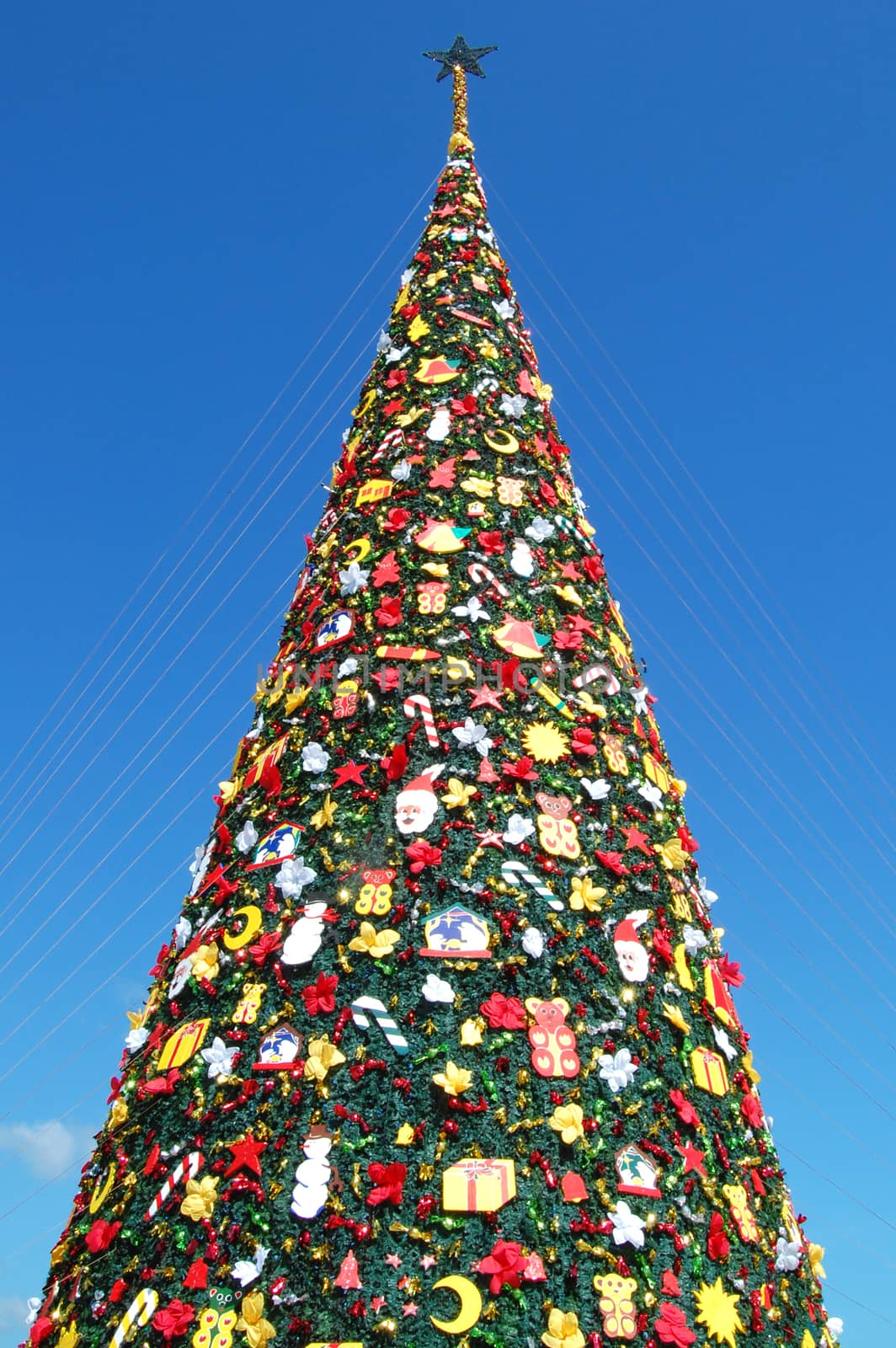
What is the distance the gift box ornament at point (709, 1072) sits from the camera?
4.77 metres

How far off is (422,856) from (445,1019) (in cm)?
71

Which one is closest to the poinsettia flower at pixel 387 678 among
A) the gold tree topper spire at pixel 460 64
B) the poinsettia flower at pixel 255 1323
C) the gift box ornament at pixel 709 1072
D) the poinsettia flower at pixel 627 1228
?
the gift box ornament at pixel 709 1072

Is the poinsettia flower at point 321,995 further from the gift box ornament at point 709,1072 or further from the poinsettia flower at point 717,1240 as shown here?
the poinsettia flower at point 717,1240

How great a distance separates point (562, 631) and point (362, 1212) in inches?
118

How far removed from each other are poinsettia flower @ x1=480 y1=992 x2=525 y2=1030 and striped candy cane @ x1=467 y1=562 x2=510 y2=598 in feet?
7.16

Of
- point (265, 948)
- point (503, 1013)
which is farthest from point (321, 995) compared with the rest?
point (503, 1013)

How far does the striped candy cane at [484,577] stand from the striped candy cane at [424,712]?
2.57 feet

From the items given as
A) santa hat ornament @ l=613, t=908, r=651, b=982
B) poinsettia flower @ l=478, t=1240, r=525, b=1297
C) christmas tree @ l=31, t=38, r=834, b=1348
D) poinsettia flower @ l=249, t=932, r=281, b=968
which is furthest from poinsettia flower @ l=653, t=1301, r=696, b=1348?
poinsettia flower @ l=249, t=932, r=281, b=968

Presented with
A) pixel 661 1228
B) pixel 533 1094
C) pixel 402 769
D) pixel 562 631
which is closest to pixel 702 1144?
pixel 661 1228

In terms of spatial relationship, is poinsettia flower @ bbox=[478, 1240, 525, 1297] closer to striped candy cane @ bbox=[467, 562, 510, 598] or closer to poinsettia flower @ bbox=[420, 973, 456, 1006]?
poinsettia flower @ bbox=[420, 973, 456, 1006]

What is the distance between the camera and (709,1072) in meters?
4.82

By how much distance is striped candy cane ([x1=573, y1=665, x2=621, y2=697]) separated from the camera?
18.6ft

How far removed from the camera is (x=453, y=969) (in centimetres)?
450

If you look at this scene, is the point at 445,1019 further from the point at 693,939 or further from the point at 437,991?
the point at 693,939
